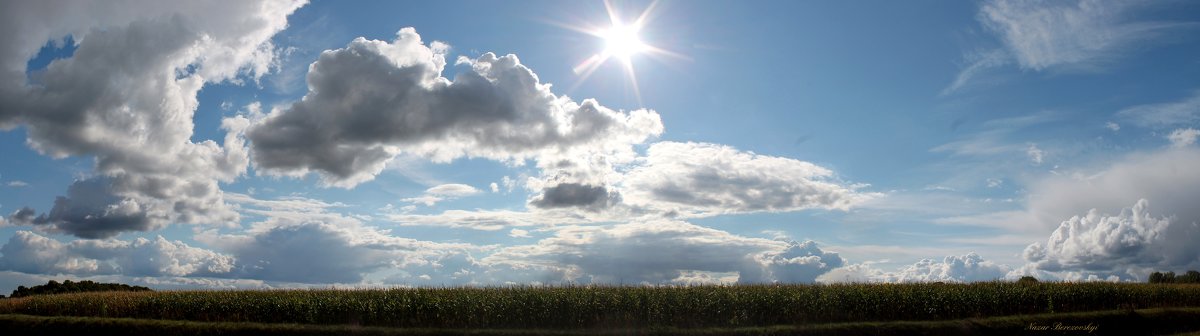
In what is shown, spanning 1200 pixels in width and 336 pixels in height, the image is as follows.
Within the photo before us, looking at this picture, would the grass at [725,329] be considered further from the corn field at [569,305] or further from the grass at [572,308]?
the corn field at [569,305]

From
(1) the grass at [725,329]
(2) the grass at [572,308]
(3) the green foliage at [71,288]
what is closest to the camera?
(1) the grass at [725,329]

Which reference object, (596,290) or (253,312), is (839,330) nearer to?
(596,290)

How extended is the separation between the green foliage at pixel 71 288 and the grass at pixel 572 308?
1147 cm

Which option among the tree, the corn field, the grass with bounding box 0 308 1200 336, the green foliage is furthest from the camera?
the tree

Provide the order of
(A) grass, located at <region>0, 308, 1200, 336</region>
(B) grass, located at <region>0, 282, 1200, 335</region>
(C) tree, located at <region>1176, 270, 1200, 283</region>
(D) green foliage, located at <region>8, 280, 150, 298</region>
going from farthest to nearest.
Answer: (C) tree, located at <region>1176, 270, 1200, 283</region> < (D) green foliage, located at <region>8, 280, 150, 298</region> < (B) grass, located at <region>0, 282, 1200, 335</region> < (A) grass, located at <region>0, 308, 1200, 336</region>

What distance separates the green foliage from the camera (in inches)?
2264

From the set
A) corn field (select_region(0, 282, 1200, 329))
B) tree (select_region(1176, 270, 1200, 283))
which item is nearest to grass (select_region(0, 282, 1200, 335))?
corn field (select_region(0, 282, 1200, 329))

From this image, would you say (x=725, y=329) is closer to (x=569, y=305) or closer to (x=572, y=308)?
(x=572, y=308)

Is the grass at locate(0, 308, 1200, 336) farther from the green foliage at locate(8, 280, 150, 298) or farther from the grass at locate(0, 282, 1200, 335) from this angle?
the green foliage at locate(8, 280, 150, 298)

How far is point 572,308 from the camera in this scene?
131ft

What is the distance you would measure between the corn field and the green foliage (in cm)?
1109

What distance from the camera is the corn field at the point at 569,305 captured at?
3981cm

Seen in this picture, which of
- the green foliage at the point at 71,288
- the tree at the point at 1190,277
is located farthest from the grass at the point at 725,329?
the tree at the point at 1190,277

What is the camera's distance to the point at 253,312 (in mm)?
41938
